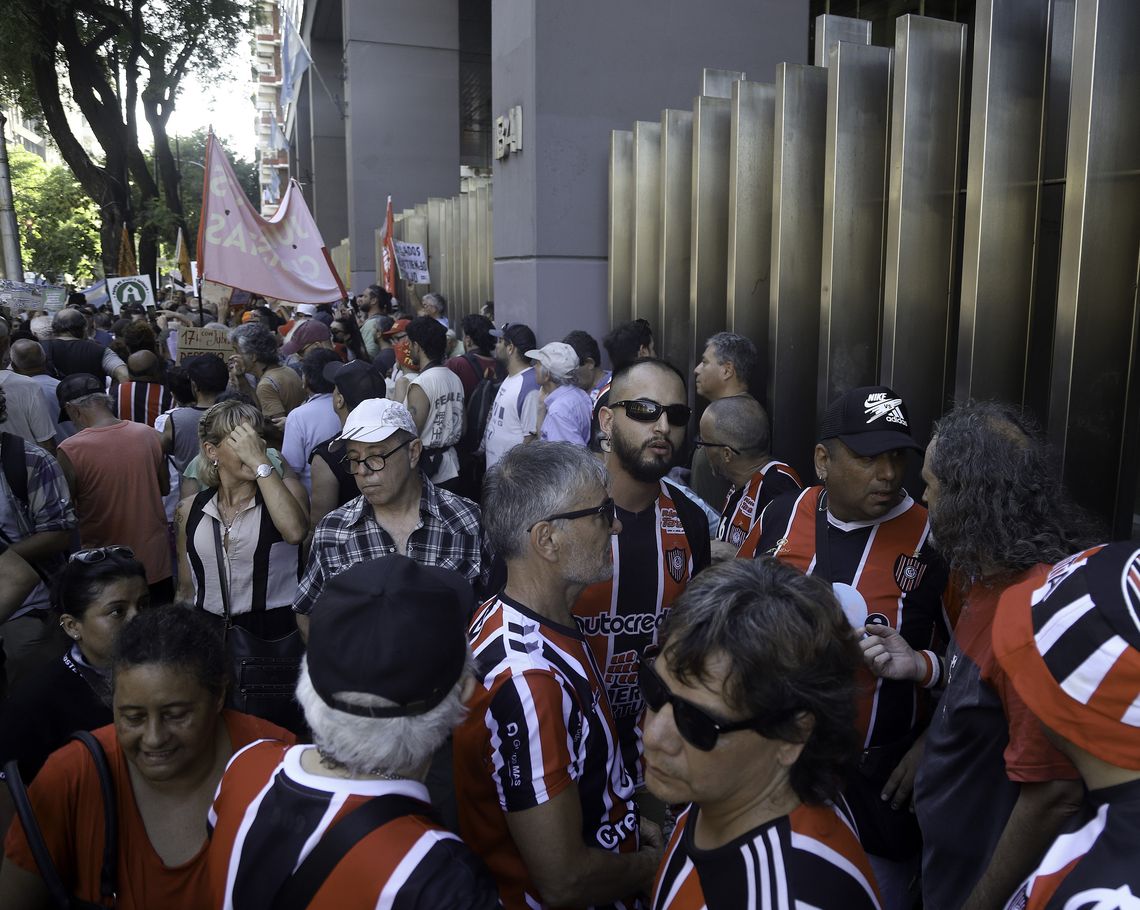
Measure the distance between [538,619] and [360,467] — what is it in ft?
5.12

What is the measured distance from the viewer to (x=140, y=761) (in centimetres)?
219

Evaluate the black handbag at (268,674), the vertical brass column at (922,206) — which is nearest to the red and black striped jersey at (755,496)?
the vertical brass column at (922,206)

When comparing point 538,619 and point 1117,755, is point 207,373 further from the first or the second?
point 1117,755

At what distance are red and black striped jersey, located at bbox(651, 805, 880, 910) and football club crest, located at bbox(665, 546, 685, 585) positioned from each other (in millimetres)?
1420

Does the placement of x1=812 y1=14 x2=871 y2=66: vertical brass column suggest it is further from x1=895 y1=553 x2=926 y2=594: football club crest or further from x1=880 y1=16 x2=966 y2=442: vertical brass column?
x1=895 y1=553 x2=926 y2=594: football club crest

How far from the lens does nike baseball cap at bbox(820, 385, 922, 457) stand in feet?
8.98

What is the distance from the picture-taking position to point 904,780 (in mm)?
2549

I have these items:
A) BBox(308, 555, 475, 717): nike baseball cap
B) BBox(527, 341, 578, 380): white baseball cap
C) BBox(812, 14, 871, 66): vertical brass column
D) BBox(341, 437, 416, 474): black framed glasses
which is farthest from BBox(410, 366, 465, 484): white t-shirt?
BBox(308, 555, 475, 717): nike baseball cap

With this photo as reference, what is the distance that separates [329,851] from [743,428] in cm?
278

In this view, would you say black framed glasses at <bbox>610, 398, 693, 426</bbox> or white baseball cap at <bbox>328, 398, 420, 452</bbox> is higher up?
black framed glasses at <bbox>610, 398, 693, 426</bbox>

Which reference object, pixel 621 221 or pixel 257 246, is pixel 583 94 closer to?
pixel 621 221

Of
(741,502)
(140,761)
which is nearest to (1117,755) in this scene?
(140,761)

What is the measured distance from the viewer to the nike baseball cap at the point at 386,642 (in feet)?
5.26

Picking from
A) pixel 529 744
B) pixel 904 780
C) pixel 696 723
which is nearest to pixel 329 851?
pixel 529 744
